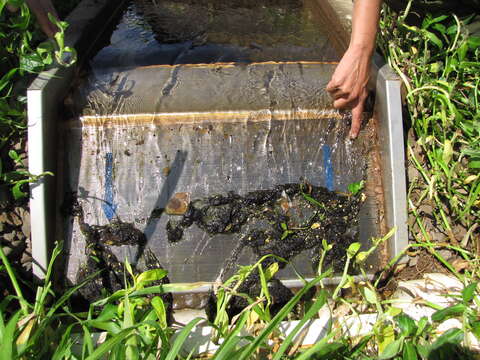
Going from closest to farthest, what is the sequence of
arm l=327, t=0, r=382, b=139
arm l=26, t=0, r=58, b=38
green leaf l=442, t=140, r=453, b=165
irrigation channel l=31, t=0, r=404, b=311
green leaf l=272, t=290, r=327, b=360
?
green leaf l=272, t=290, r=327, b=360 < arm l=327, t=0, r=382, b=139 < green leaf l=442, t=140, r=453, b=165 < irrigation channel l=31, t=0, r=404, b=311 < arm l=26, t=0, r=58, b=38

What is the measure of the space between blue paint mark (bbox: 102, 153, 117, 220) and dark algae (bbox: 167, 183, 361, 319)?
0.91ft

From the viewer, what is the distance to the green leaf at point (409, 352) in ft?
4.04

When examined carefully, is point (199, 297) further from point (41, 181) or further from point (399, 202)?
point (399, 202)

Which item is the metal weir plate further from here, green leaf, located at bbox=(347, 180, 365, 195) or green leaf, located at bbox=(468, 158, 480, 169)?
green leaf, located at bbox=(468, 158, 480, 169)

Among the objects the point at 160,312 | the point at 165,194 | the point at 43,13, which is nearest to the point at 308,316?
the point at 160,312

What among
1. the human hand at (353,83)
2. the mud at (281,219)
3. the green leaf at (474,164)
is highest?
the human hand at (353,83)

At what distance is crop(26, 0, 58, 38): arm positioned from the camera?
2.15m

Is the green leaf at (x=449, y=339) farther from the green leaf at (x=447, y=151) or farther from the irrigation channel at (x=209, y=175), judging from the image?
the green leaf at (x=447, y=151)

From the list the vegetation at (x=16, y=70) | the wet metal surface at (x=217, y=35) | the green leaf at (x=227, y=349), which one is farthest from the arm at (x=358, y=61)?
the vegetation at (x=16, y=70)

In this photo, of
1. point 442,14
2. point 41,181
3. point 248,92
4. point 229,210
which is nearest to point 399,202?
point 229,210

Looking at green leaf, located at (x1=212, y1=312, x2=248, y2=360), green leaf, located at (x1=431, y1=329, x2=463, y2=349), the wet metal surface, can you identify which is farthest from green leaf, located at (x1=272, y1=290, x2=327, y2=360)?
the wet metal surface

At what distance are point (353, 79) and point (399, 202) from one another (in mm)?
582

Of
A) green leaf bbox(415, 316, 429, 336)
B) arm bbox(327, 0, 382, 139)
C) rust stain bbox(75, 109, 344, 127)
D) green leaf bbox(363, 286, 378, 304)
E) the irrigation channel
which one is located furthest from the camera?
rust stain bbox(75, 109, 344, 127)

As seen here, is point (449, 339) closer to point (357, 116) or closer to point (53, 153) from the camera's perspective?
point (357, 116)
